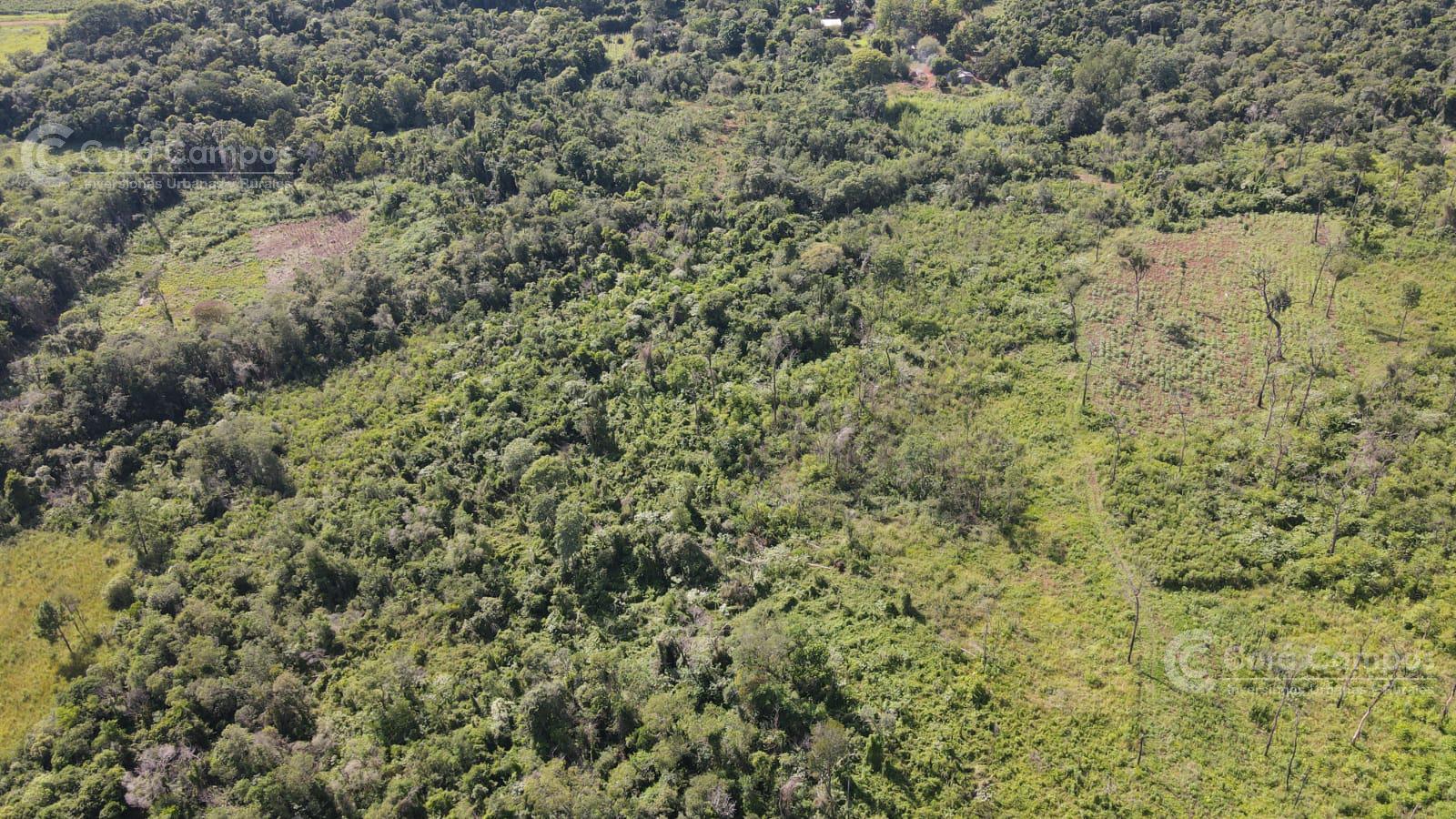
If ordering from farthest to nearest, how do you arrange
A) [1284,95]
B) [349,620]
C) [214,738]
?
[1284,95], [349,620], [214,738]

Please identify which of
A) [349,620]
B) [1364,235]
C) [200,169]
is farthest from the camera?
[200,169]

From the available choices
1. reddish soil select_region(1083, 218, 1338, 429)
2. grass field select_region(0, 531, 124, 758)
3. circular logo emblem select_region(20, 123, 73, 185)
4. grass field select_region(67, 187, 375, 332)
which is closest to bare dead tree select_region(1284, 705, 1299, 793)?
reddish soil select_region(1083, 218, 1338, 429)

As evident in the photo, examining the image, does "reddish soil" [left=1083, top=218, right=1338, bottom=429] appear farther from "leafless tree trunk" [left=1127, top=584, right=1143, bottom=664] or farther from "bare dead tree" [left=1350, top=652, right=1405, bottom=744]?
"bare dead tree" [left=1350, top=652, right=1405, bottom=744]

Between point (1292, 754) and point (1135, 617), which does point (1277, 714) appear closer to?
point (1292, 754)

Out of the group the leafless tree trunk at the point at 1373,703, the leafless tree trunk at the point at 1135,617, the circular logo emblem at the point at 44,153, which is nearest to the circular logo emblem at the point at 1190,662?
the leafless tree trunk at the point at 1135,617

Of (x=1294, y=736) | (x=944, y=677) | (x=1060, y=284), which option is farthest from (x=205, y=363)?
(x=1294, y=736)

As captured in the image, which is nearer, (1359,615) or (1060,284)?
(1359,615)

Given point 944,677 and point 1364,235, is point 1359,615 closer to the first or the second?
point 944,677

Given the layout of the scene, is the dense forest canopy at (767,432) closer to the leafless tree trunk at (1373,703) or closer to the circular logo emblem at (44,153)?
the leafless tree trunk at (1373,703)
